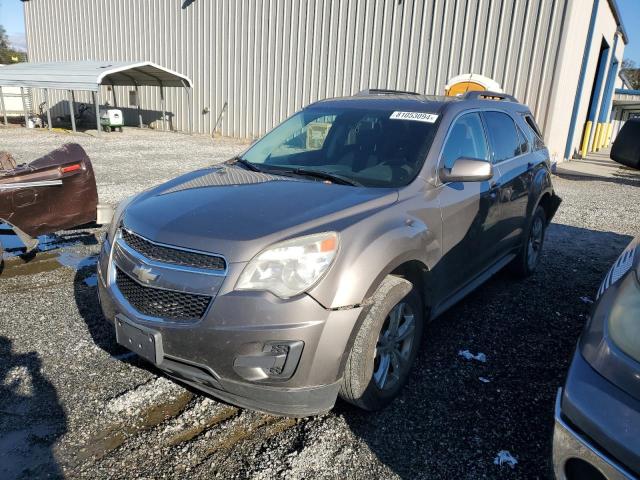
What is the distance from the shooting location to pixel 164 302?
242 cm

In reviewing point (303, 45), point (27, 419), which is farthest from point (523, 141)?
point (303, 45)

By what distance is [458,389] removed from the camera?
3072 millimetres

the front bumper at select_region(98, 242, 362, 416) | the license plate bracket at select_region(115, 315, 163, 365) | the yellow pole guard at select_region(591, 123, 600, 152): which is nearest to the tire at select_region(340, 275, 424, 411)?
the front bumper at select_region(98, 242, 362, 416)

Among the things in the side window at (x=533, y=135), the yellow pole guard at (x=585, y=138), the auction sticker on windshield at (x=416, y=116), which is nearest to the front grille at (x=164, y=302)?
the auction sticker on windshield at (x=416, y=116)

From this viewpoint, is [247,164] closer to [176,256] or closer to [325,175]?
[325,175]

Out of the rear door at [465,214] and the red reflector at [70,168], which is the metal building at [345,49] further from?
the red reflector at [70,168]

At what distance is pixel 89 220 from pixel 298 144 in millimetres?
2533

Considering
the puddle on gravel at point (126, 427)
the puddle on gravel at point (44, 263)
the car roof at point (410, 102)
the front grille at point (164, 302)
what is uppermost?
the car roof at point (410, 102)

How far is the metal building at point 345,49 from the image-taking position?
1358 cm

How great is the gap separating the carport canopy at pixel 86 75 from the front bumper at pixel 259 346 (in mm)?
17268

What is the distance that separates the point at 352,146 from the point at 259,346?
6.08 feet

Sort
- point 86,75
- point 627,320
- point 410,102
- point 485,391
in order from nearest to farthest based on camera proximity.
A: 1. point 627,320
2. point 485,391
3. point 410,102
4. point 86,75

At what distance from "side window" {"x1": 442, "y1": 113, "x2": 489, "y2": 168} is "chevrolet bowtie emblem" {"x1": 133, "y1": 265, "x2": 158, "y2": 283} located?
6.57 ft

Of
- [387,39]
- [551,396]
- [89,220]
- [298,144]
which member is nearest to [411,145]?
[298,144]
